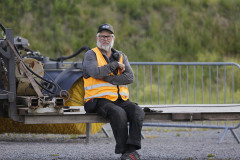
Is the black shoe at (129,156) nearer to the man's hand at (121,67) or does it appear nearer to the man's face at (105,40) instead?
the man's hand at (121,67)

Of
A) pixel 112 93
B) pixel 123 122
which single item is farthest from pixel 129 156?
pixel 112 93

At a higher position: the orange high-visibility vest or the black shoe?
the orange high-visibility vest

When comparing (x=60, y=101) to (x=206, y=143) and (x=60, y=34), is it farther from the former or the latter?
(x=60, y=34)

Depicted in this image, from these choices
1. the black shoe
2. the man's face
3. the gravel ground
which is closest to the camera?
the black shoe

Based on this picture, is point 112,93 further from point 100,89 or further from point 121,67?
point 121,67

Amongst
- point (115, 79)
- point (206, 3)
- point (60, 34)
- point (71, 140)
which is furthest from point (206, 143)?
point (206, 3)

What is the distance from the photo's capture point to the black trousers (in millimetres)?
5617

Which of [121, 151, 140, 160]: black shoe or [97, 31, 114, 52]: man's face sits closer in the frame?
[121, 151, 140, 160]: black shoe

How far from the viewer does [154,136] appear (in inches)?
388

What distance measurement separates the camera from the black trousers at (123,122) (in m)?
5.62

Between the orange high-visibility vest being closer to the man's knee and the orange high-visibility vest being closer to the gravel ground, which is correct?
the man's knee

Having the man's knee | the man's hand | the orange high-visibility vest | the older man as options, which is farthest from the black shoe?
the man's hand

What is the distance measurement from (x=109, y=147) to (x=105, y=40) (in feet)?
7.33

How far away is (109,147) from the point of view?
802 centimetres
